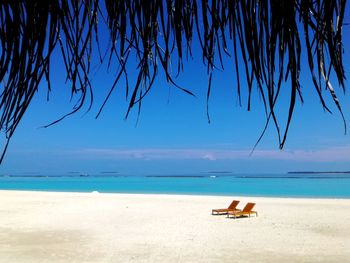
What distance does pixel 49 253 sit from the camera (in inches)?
355

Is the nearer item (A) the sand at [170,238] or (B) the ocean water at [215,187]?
(A) the sand at [170,238]

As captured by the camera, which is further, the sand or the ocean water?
the ocean water

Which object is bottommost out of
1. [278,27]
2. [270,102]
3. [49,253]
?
[49,253]

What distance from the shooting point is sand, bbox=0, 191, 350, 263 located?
Answer: 8797 mm

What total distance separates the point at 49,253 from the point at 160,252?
2.35m

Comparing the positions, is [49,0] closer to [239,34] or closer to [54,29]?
[54,29]

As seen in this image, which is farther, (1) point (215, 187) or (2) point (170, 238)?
(1) point (215, 187)

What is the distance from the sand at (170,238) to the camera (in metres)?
8.80

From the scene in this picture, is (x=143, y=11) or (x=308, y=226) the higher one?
(x=143, y=11)

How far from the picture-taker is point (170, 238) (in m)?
11.0

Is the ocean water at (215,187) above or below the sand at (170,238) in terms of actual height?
below

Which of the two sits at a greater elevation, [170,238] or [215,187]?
[170,238]

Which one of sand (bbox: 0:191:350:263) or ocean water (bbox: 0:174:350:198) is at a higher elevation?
sand (bbox: 0:191:350:263)

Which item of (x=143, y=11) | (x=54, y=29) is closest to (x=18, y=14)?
(x=54, y=29)
